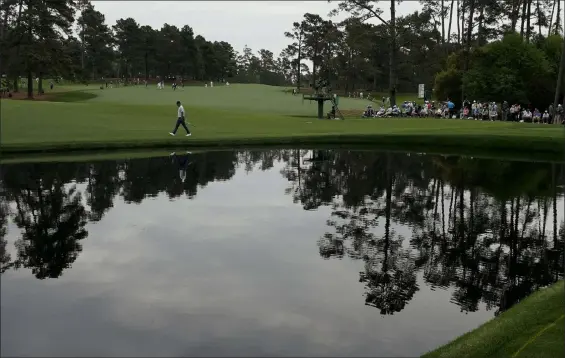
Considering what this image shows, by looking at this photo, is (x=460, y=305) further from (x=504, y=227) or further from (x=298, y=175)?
(x=298, y=175)

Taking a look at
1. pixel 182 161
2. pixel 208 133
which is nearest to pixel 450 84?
pixel 208 133

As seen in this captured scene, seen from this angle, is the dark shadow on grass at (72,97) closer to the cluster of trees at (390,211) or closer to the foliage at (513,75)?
the foliage at (513,75)

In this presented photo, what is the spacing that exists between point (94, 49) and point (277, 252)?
95066 millimetres

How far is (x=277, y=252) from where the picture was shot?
9352 mm

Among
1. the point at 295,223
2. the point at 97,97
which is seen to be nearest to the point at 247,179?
the point at 295,223

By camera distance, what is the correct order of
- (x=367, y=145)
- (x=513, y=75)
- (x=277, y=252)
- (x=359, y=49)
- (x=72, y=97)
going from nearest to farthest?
(x=277, y=252) < (x=367, y=145) < (x=513, y=75) < (x=72, y=97) < (x=359, y=49)

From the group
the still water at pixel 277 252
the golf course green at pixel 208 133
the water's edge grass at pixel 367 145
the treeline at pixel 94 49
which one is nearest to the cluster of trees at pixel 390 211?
the still water at pixel 277 252

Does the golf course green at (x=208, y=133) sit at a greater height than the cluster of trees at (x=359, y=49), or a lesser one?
lesser

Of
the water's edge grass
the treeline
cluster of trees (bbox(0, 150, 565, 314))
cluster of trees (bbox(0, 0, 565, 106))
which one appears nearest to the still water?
cluster of trees (bbox(0, 150, 565, 314))

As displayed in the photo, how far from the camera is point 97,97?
58125 mm

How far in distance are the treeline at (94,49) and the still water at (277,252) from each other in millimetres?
42477

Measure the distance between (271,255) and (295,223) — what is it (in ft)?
7.78

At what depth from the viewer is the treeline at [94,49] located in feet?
178

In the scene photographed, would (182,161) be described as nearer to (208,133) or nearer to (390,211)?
(208,133)
